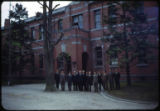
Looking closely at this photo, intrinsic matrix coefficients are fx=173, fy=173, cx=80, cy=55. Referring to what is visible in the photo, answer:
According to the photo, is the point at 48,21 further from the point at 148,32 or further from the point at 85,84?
the point at 148,32

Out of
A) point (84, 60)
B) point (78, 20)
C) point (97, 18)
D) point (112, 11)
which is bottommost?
point (84, 60)

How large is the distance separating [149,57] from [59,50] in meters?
14.4

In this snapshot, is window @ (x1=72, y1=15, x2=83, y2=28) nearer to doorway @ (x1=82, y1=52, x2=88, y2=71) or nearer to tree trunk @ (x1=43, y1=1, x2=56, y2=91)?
doorway @ (x1=82, y1=52, x2=88, y2=71)

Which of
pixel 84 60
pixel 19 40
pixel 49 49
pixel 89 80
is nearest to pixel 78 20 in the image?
pixel 84 60

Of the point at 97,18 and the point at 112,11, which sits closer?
the point at 112,11

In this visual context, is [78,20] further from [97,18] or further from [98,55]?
[98,55]

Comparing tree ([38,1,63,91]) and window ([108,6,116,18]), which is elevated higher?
window ([108,6,116,18])

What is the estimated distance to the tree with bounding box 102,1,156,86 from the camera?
32.7 feet

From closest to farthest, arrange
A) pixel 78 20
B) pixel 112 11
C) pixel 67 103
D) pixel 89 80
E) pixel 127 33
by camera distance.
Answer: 1. pixel 67 103
2. pixel 112 11
3. pixel 127 33
4. pixel 89 80
5. pixel 78 20

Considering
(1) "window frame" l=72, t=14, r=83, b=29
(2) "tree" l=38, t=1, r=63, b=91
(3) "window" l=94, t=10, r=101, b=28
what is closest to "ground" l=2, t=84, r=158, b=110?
(2) "tree" l=38, t=1, r=63, b=91

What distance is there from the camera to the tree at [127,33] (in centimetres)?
995

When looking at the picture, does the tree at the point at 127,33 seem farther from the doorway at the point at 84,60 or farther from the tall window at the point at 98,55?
the doorway at the point at 84,60

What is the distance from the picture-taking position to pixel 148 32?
9805 mm

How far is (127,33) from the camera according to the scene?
39.4 ft
